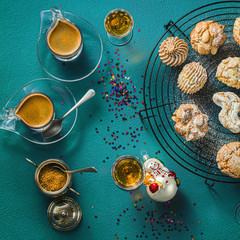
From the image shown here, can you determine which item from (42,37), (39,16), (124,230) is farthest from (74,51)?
(124,230)

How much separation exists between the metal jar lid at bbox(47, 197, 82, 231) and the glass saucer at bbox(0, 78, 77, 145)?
18.5 inches

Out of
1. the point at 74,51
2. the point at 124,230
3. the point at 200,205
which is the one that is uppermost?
the point at 74,51

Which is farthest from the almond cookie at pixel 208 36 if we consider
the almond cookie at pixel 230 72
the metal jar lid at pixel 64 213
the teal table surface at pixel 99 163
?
the metal jar lid at pixel 64 213

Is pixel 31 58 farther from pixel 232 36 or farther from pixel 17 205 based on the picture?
pixel 232 36

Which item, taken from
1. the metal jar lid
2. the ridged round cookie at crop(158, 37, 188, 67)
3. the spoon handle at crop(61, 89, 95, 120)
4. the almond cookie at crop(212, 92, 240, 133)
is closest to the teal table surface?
the metal jar lid

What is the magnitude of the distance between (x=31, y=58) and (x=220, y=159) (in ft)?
5.24

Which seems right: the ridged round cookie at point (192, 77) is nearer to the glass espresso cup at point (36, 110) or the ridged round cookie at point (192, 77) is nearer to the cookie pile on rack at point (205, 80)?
the cookie pile on rack at point (205, 80)

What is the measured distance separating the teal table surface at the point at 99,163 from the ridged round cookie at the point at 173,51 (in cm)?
26

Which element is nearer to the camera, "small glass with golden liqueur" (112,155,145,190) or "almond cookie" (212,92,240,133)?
"almond cookie" (212,92,240,133)

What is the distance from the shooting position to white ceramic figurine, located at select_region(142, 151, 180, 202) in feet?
7.23

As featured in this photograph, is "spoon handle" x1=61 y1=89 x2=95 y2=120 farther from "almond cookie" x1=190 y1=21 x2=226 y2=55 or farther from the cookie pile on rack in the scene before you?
"almond cookie" x1=190 y1=21 x2=226 y2=55

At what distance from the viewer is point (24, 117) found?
239 centimetres

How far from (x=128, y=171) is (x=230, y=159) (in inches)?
29.1

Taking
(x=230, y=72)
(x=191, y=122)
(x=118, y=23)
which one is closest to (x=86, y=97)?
(x=118, y=23)
